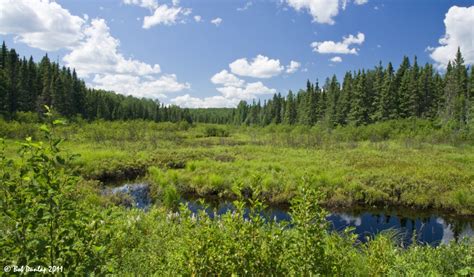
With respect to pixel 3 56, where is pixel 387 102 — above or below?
below

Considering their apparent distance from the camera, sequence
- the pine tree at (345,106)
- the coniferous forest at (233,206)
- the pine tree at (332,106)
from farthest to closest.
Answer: the pine tree at (332,106) → the pine tree at (345,106) → the coniferous forest at (233,206)

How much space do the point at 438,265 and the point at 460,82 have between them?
58934 mm

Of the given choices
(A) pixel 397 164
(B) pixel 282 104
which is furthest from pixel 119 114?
(A) pixel 397 164

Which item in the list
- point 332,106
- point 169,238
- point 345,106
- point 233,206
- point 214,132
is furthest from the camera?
point 214,132

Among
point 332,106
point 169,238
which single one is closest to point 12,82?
point 332,106

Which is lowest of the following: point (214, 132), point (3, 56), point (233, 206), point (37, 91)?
point (233, 206)

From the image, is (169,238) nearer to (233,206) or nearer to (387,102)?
(233,206)

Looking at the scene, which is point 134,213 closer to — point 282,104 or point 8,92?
point 8,92

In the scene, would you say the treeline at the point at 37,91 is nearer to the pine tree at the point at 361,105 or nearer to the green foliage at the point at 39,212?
the green foliage at the point at 39,212

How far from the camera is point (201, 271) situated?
→ 11.8 ft

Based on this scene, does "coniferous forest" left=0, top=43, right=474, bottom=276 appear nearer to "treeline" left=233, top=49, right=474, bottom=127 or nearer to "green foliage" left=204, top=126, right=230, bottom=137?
"treeline" left=233, top=49, right=474, bottom=127

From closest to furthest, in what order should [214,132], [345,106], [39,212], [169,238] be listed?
1. [39,212]
2. [169,238]
3. [345,106]
4. [214,132]

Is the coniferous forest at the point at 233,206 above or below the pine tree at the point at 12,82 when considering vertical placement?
below

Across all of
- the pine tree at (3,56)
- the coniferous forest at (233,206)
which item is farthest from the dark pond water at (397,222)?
the pine tree at (3,56)
